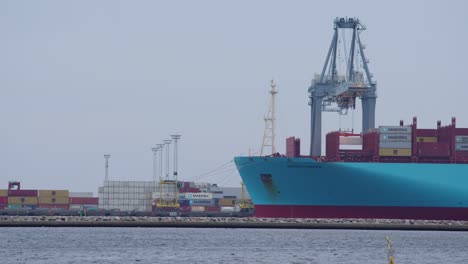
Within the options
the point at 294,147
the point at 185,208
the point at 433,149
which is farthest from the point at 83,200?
the point at 433,149

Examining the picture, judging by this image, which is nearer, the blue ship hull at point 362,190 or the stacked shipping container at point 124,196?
the blue ship hull at point 362,190

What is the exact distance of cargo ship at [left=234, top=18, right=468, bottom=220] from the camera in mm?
91250

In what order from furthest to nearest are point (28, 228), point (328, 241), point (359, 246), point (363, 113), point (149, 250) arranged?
1. point (363, 113)
2. point (28, 228)
3. point (328, 241)
4. point (359, 246)
5. point (149, 250)

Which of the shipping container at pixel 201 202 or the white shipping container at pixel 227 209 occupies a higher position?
the shipping container at pixel 201 202

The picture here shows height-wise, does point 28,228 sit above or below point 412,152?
below

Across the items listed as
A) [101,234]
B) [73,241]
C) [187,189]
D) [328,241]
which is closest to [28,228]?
[101,234]

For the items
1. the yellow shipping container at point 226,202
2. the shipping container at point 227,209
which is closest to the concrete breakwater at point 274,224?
the shipping container at point 227,209

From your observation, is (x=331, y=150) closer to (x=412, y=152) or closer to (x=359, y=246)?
(x=412, y=152)

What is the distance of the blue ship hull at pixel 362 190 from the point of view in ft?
301

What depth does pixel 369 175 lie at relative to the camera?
9175 cm

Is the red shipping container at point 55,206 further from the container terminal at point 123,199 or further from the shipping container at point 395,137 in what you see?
the shipping container at point 395,137

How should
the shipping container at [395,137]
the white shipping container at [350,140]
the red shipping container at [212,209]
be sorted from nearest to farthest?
the shipping container at [395,137] < the white shipping container at [350,140] < the red shipping container at [212,209]

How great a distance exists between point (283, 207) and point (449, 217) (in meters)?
12.1

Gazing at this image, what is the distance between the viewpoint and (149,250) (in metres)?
61.3
